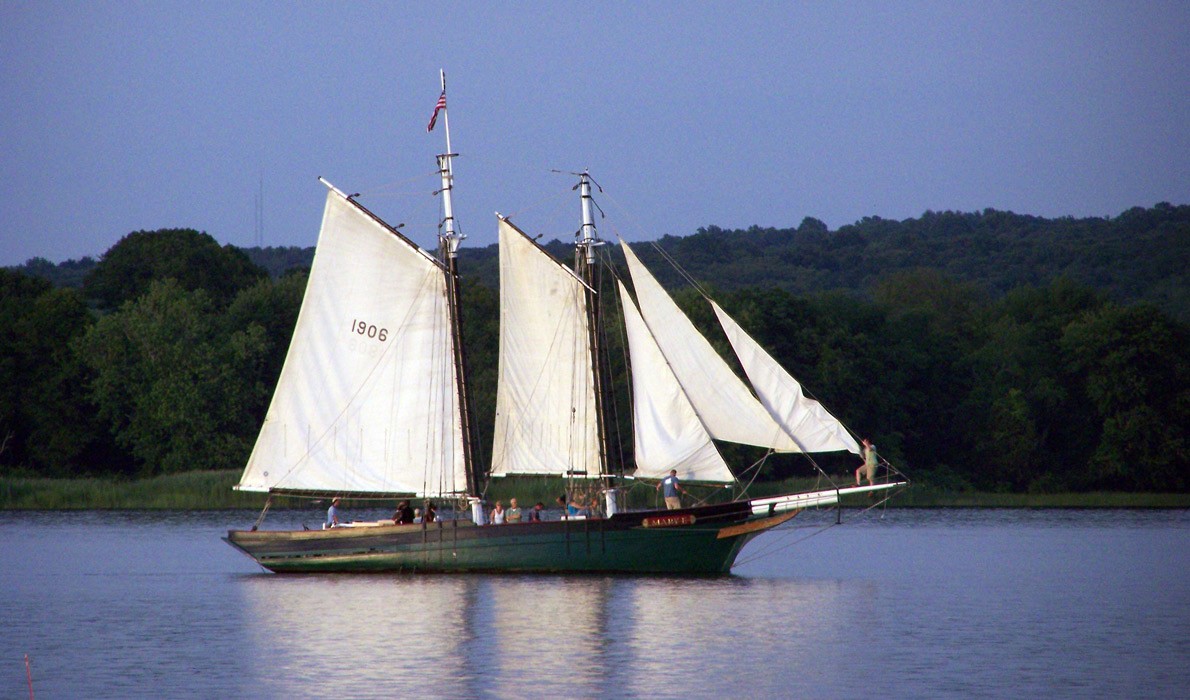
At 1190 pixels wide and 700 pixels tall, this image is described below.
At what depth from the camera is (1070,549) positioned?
52875mm

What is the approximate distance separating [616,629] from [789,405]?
29.7ft

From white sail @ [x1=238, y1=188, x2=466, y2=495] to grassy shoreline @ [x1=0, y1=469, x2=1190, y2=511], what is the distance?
2205 cm

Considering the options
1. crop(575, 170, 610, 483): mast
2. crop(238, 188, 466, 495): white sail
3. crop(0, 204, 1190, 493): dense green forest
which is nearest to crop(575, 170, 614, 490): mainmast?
crop(575, 170, 610, 483): mast

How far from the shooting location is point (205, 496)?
72.9m

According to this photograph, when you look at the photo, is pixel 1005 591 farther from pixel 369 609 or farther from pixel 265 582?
pixel 265 582

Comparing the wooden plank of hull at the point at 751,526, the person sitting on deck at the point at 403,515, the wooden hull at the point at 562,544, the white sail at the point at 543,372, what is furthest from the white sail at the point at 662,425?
the person sitting on deck at the point at 403,515

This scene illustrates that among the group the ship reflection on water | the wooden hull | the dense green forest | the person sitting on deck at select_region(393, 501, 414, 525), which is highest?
the dense green forest

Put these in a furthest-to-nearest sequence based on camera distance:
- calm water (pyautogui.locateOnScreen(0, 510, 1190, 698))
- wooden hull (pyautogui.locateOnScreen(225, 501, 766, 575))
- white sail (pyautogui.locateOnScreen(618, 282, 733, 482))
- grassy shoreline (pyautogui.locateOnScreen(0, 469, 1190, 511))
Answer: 1. grassy shoreline (pyautogui.locateOnScreen(0, 469, 1190, 511))
2. wooden hull (pyautogui.locateOnScreen(225, 501, 766, 575))
3. white sail (pyautogui.locateOnScreen(618, 282, 733, 482))
4. calm water (pyautogui.locateOnScreen(0, 510, 1190, 698))

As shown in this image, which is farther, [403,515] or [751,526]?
[403,515]

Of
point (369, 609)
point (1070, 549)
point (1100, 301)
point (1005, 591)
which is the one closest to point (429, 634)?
point (369, 609)

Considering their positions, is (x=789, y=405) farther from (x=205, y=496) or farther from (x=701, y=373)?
(x=205, y=496)

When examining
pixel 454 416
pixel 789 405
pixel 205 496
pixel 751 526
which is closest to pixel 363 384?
pixel 454 416

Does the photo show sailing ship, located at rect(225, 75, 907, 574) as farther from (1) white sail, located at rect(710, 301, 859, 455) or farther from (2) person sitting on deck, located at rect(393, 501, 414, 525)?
(1) white sail, located at rect(710, 301, 859, 455)

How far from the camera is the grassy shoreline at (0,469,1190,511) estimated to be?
7275 cm
